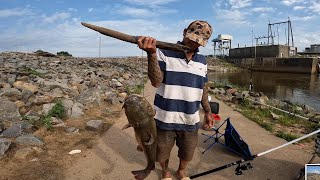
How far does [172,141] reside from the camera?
13.8ft

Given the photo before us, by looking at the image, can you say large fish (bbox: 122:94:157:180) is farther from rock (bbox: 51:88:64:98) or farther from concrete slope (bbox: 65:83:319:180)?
rock (bbox: 51:88:64:98)

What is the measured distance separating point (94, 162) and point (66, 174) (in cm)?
69

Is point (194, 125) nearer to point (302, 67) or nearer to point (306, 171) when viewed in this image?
point (306, 171)

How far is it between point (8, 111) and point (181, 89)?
19.4 feet

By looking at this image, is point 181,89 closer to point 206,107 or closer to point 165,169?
point 206,107

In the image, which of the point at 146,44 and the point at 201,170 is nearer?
the point at 146,44

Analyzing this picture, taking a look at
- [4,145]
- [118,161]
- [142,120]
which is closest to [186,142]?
[142,120]

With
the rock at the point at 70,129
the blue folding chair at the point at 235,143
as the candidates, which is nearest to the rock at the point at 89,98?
the rock at the point at 70,129

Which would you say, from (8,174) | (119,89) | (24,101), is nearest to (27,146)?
(8,174)

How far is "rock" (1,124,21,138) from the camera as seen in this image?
6.57 m

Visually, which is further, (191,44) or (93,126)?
(93,126)

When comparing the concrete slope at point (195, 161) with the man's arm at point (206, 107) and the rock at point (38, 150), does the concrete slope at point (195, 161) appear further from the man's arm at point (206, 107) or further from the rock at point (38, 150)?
the man's arm at point (206, 107)

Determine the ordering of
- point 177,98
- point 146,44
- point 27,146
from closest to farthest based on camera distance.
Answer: point 146,44
point 177,98
point 27,146

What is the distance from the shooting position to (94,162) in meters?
5.88
